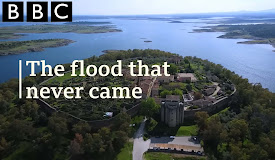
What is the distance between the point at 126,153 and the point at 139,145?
1.69 m

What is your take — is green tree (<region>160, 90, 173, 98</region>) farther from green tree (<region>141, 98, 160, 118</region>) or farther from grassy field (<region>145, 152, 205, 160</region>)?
grassy field (<region>145, 152, 205, 160</region>)

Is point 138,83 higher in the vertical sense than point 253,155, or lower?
higher

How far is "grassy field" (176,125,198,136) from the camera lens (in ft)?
85.6

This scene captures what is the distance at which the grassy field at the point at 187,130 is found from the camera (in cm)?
2608

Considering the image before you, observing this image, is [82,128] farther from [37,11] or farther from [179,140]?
[37,11]

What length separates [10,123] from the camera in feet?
83.0

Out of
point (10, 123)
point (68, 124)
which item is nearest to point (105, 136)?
point (68, 124)

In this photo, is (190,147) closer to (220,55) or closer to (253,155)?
(253,155)

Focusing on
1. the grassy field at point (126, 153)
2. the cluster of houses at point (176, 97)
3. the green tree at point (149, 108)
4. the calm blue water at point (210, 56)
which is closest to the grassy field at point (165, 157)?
the grassy field at point (126, 153)

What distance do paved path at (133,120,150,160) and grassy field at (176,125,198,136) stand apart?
359cm

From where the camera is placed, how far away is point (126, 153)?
23.1 metres

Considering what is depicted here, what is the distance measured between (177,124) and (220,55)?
43.2 m

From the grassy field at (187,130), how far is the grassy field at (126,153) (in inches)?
202

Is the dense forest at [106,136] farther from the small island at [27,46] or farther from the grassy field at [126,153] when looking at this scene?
the small island at [27,46]
